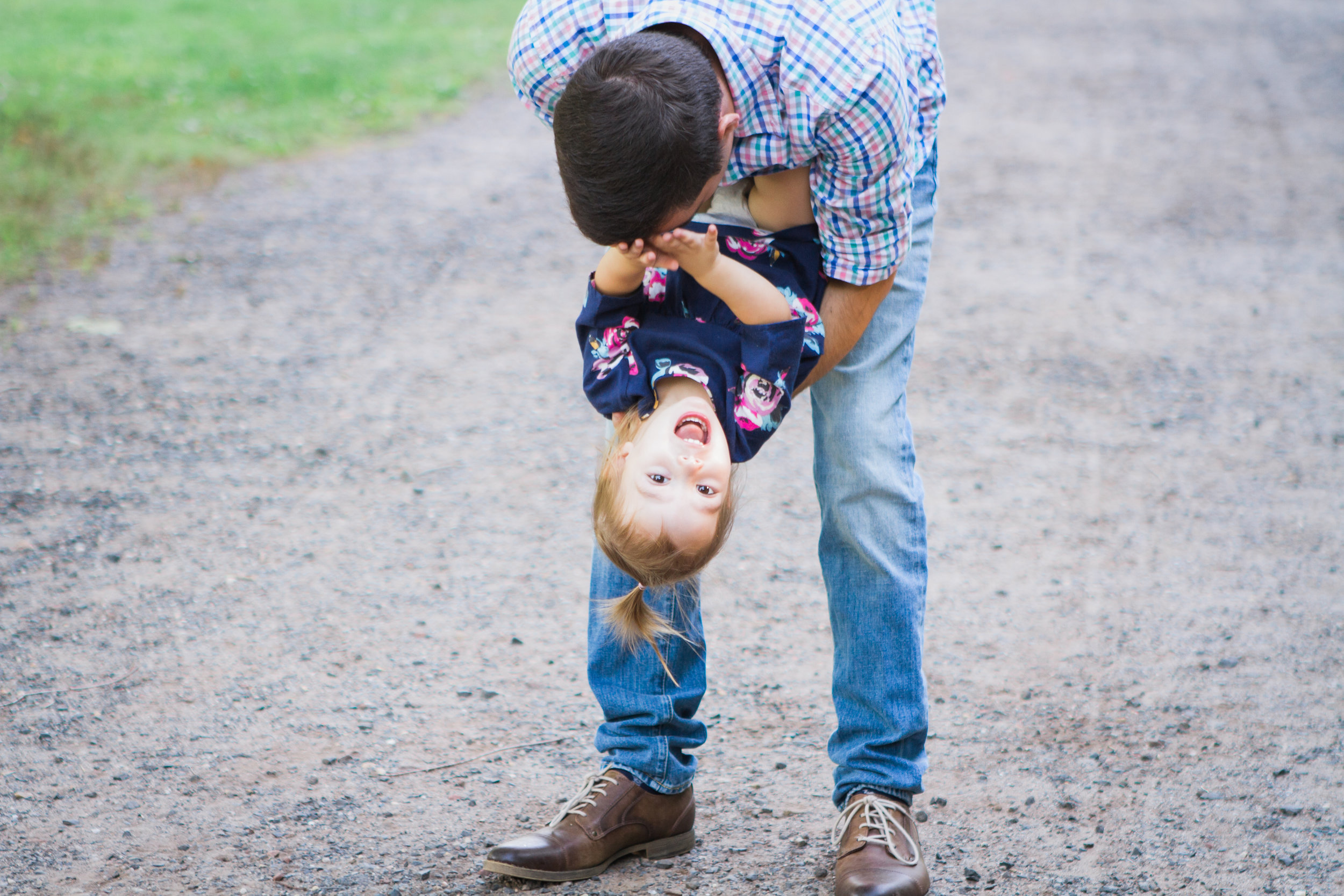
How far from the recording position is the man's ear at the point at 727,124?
1.89 m

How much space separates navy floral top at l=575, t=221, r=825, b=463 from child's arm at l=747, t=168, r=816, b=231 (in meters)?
0.02

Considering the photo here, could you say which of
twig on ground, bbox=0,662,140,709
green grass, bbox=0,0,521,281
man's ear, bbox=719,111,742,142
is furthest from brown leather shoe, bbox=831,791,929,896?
green grass, bbox=0,0,521,281

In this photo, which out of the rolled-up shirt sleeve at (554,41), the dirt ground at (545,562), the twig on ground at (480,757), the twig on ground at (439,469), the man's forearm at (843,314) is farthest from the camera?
the twig on ground at (439,469)

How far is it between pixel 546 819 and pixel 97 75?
810 cm

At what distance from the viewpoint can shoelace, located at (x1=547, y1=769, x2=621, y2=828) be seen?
2.37m

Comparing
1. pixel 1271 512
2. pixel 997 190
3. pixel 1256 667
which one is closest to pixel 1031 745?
pixel 1256 667

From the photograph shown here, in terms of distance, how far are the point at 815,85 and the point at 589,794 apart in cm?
135

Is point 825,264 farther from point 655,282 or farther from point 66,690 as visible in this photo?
point 66,690

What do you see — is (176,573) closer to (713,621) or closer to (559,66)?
(713,621)

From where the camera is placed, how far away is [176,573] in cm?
347

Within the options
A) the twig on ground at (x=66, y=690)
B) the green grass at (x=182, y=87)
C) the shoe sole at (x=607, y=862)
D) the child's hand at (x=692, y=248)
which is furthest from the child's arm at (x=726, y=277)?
the green grass at (x=182, y=87)

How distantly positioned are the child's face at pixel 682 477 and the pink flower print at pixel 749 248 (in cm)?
27

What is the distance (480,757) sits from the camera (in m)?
2.75

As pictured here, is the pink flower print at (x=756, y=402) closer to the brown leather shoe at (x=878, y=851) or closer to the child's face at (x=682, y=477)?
the child's face at (x=682, y=477)
